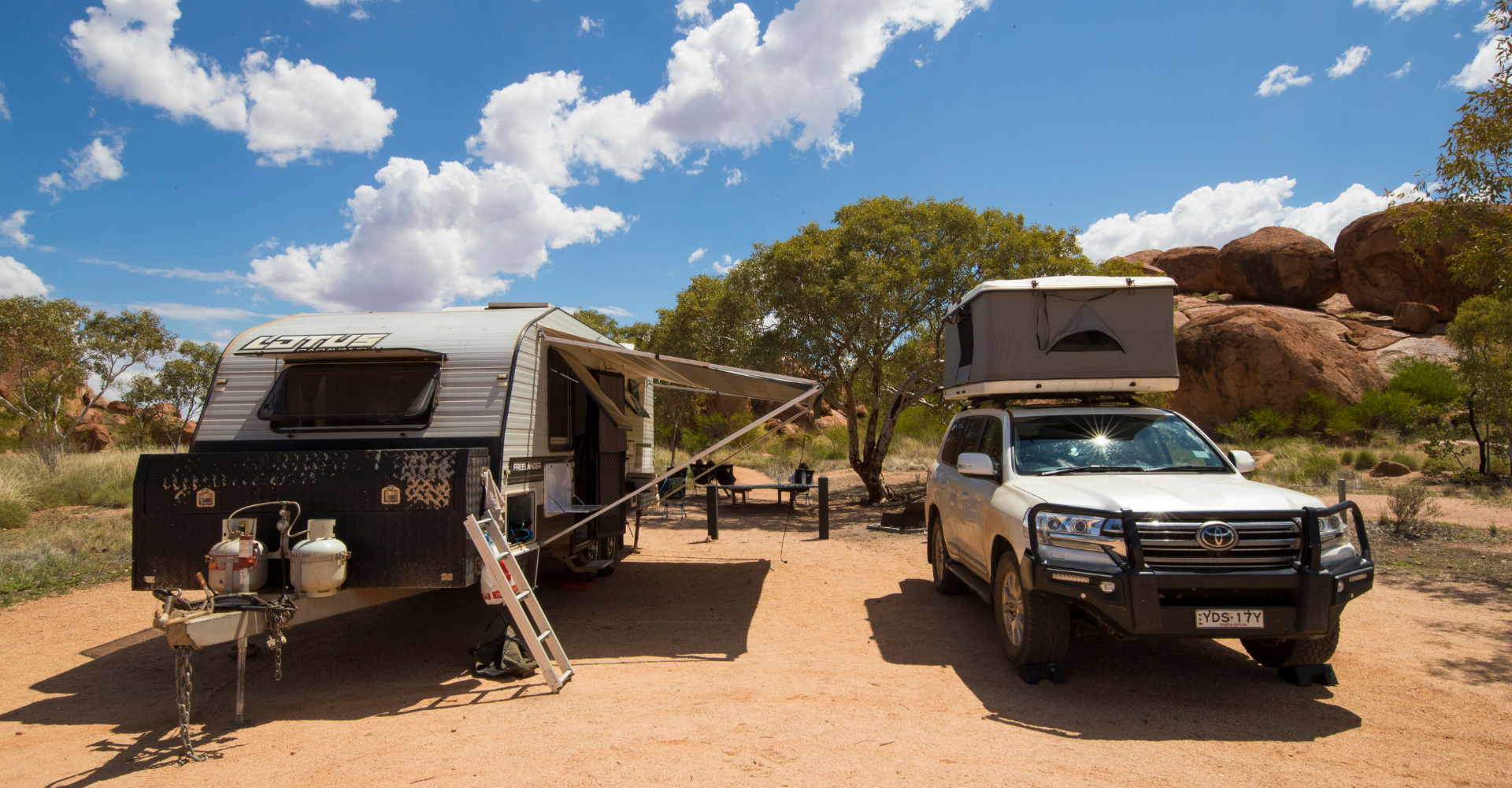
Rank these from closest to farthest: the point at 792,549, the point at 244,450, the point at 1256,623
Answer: the point at 1256,623 → the point at 244,450 → the point at 792,549

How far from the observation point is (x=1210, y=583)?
13.8 ft

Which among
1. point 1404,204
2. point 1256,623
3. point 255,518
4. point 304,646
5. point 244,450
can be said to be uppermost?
point 1404,204

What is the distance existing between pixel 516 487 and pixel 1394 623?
22.8 feet

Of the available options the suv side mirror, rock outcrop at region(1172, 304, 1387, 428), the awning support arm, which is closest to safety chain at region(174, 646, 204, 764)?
the awning support arm

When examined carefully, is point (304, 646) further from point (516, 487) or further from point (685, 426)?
point (685, 426)

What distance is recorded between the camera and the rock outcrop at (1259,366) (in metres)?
26.8

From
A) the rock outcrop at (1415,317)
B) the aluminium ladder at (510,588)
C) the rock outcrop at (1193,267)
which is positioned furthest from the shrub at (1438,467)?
the rock outcrop at (1193,267)

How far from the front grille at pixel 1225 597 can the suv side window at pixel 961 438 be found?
2.32 m

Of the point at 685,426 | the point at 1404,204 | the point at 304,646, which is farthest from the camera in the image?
the point at 685,426

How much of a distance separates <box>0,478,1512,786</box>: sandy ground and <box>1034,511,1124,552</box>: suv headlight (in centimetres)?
94

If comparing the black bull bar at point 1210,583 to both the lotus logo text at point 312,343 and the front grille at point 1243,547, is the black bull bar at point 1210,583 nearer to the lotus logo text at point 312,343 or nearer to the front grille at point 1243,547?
the front grille at point 1243,547

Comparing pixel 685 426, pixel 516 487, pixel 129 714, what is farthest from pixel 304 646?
pixel 685 426

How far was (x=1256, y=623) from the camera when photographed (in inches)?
166

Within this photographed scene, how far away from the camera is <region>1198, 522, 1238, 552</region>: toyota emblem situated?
429 centimetres
